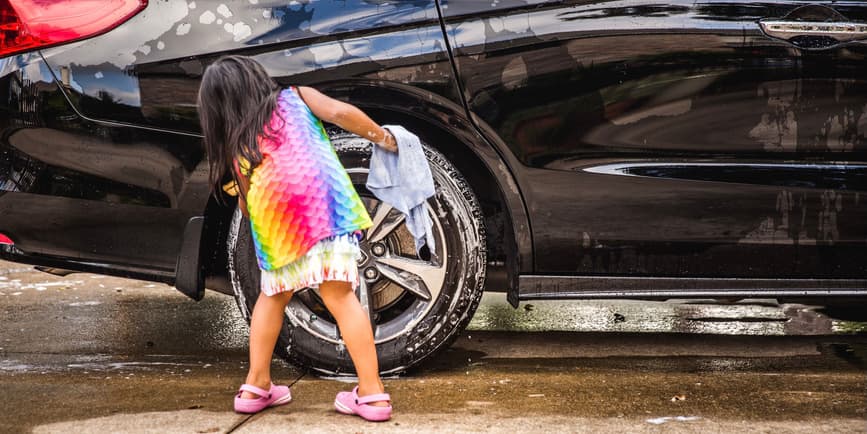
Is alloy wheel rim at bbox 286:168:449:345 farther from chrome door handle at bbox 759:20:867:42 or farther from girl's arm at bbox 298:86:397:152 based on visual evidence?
chrome door handle at bbox 759:20:867:42

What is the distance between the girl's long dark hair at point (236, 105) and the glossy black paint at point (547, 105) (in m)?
0.26


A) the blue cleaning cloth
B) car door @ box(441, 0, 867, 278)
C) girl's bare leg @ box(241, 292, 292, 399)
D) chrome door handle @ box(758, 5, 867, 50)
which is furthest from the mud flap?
chrome door handle @ box(758, 5, 867, 50)

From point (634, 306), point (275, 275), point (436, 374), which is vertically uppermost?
point (275, 275)

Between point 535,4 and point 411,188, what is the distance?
0.64 metres

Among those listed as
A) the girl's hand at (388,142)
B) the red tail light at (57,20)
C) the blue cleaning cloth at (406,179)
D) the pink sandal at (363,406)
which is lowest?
the pink sandal at (363,406)

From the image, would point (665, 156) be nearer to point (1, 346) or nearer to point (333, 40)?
point (333, 40)

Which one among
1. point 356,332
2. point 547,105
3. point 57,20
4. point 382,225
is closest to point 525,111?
point 547,105

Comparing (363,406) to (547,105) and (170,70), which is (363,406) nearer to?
(547,105)

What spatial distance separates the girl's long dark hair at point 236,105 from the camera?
106 inches

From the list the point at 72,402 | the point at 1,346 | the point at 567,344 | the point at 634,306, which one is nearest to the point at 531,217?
the point at 567,344

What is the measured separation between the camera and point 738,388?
3059mm

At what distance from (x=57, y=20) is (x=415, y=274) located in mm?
1247

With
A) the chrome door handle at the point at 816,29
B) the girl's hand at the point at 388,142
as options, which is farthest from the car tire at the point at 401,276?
the chrome door handle at the point at 816,29

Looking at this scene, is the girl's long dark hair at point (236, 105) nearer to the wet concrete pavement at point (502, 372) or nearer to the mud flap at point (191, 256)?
the mud flap at point (191, 256)
